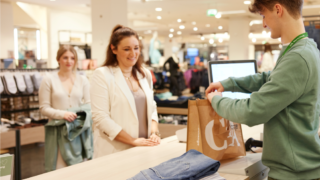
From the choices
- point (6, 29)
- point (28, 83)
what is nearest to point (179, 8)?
point (6, 29)

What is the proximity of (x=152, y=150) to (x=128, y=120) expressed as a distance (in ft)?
1.20

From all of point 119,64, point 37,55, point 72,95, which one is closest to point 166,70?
point 37,55

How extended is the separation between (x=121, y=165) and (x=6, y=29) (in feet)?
32.5

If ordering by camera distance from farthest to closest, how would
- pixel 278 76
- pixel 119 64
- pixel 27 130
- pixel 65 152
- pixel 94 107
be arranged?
pixel 27 130 < pixel 65 152 < pixel 119 64 < pixel 94 107 < pixel 278 76

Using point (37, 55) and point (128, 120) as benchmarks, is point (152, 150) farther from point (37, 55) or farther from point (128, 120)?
point (37, 55)

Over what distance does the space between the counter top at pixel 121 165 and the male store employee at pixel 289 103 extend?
0.29 metres

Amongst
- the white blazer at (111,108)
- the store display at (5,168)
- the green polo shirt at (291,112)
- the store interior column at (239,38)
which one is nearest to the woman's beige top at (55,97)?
the white blazer at (111,108)

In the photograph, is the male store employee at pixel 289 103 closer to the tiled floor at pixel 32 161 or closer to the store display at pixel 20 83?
the tiled floor at pixel 32 161

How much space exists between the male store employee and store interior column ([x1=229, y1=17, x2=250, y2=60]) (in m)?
12.3

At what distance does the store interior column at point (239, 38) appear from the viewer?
43.1 feet

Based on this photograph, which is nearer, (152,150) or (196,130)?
(196,130)

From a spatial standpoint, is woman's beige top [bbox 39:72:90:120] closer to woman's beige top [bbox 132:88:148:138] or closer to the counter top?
woman's beige top [bbox 132:88:148:138]

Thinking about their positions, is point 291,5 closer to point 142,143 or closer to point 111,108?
point 142,143

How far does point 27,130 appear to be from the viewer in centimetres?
412
